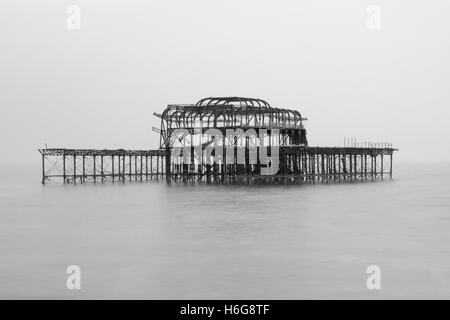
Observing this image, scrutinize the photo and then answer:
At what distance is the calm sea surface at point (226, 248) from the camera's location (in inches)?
762

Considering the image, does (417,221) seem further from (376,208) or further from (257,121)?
(257,121)

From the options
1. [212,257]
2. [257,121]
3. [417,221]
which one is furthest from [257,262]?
[257,121]

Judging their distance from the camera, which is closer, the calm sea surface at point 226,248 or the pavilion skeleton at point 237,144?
the calm sea surface at point 226,248

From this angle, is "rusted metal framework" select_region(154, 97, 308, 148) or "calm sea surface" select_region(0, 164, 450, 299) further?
"rusted metal framework" select_region(154, 97, 308, 148)

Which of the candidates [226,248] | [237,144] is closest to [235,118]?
[237,144]

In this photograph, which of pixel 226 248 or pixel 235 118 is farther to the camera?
pixel 235 118

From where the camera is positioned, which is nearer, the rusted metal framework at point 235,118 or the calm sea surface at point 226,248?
the calm sea surface at point 226,248

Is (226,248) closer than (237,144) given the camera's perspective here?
Yes

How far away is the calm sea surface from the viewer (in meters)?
19.3

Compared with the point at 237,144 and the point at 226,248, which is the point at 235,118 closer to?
the point at 237,144

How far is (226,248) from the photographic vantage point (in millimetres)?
25938

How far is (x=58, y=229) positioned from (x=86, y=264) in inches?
413

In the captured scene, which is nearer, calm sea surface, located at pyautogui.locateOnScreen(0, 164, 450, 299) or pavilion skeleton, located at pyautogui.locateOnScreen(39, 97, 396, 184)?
calm sea surface, located at pyautogui.locateOnScreen(0, 164, 450, 299)
